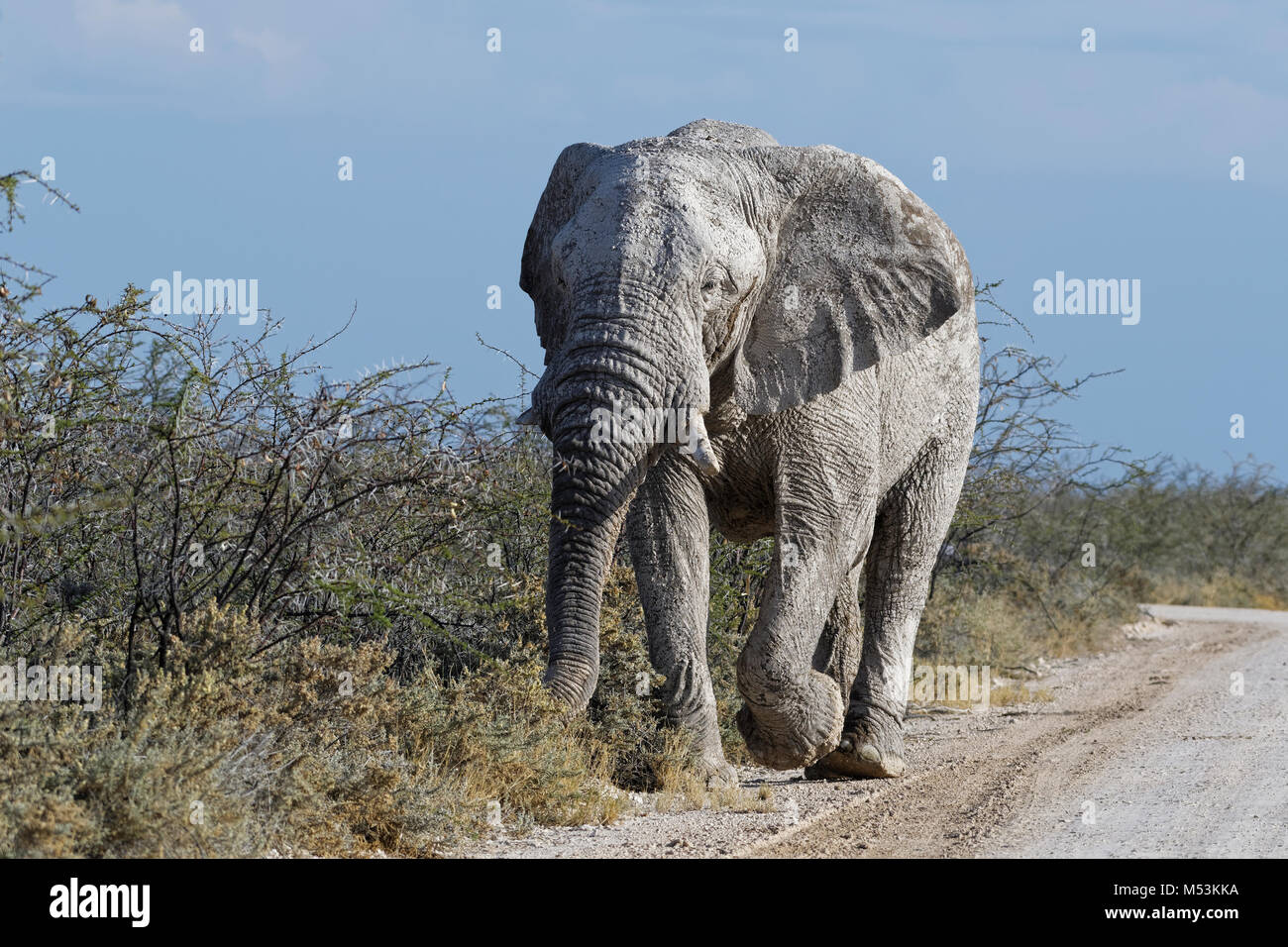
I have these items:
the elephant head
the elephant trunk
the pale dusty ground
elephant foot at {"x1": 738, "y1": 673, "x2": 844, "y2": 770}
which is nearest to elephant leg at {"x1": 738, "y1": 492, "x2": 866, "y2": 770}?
elephant foot at {"x1": 738, "y1": 673, "x2": 844, "y2": 770}

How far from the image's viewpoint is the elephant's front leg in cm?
849

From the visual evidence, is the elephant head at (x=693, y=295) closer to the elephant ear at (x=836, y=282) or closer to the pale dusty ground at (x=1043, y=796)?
the elephant ear at (x=836, y=282)

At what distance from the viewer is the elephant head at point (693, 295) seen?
7156 mm

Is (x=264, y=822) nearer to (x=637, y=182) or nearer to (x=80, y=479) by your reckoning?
(x=80, y=479)

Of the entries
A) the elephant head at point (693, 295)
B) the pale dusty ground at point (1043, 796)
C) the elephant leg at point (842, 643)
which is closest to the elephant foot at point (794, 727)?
the pale dusty ground at point (1043, 796)

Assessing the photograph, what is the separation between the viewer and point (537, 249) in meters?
8.58

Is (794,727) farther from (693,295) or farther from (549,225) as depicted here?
(549,225)

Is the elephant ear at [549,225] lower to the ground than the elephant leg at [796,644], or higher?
higher

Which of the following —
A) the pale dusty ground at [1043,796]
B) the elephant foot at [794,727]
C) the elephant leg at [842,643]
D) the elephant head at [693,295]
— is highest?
the elephant head at [693,295]

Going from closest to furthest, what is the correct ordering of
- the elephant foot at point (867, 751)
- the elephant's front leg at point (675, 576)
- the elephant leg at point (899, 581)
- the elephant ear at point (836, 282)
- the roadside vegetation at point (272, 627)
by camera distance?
the roadside vegetation at point (272, 627), the elephant ear at point (836, 282), the elephant's front leg at point (675, 576), the elephant foot at point (867, 751), the elephant leg at point (899, 581)

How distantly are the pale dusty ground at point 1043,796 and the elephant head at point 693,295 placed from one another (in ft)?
3.00

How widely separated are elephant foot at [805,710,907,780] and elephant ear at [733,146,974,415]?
7.47 ft

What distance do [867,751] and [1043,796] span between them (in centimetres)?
130

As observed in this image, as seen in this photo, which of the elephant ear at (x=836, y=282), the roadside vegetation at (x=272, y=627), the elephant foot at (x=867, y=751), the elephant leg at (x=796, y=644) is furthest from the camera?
the elephant foot at (x=867, y=751)
